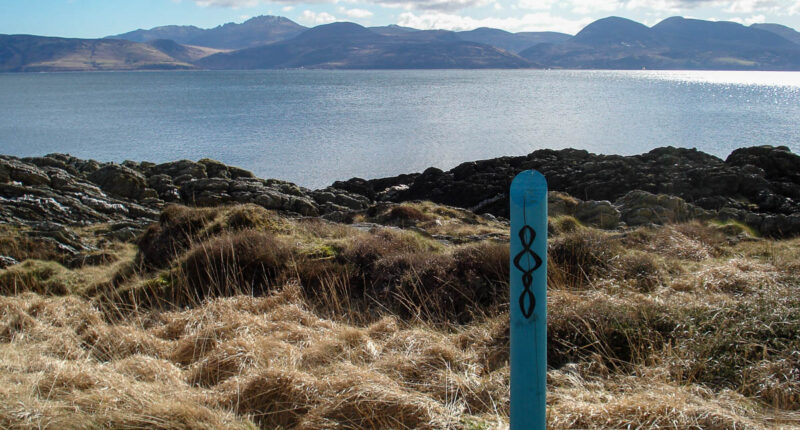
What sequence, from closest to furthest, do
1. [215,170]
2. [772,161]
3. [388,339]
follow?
[388,339], [772,161], [215,170]

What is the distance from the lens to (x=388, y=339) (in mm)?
5227

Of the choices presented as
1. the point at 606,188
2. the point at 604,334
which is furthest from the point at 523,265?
the point at 606,188

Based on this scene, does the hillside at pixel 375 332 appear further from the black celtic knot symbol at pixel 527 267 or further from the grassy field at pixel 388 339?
the black celtic knot symbol at pixel 527 267

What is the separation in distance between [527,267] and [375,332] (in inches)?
132

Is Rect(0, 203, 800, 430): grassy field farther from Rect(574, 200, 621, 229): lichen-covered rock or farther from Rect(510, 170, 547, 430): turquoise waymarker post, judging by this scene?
Rect(574, 200, 621, 229): lichen-covered rock

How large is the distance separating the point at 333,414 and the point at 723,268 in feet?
15.5

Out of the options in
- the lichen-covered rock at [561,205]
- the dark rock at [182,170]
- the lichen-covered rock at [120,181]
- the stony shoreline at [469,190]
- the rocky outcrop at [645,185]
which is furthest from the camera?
the dark rock at [182,170]

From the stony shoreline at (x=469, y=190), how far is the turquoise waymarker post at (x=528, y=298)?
11167 millimetres

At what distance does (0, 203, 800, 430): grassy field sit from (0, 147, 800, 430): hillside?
20 mm

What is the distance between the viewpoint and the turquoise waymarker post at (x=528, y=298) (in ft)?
7.63

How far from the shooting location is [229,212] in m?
9.79

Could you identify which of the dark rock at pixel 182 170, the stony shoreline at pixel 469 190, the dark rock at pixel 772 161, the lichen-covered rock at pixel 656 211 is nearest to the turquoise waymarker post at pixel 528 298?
the stony shoreline at pixel 469 190

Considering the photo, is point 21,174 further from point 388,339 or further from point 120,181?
point 388,339

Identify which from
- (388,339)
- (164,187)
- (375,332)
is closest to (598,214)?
(375,332)
